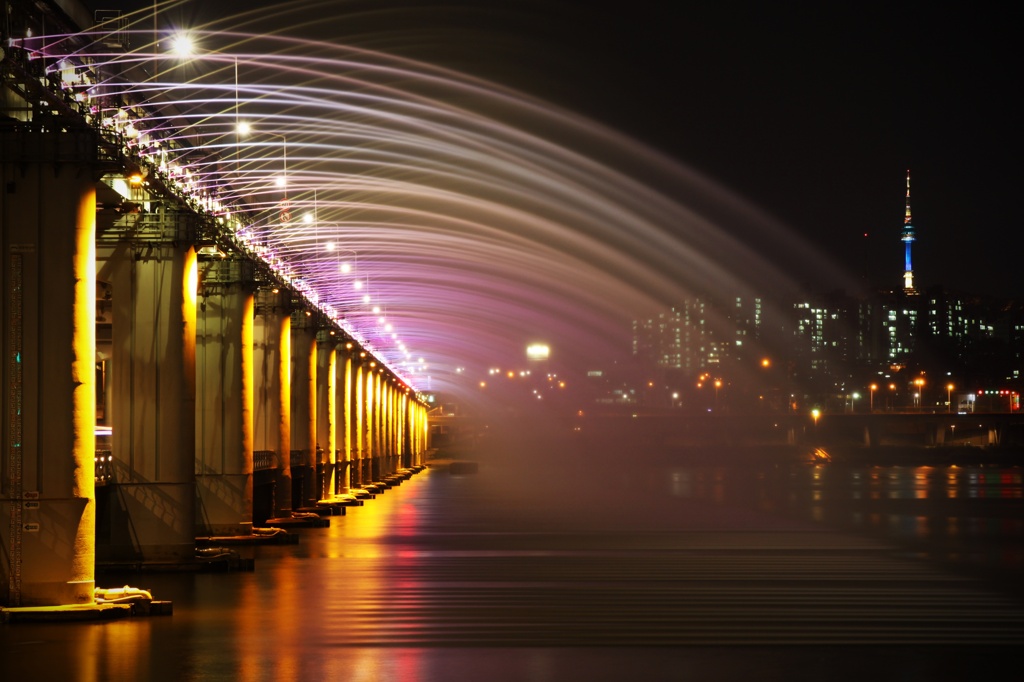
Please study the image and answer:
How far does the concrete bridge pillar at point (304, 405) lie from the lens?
55156mm

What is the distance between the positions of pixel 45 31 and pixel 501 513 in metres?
33.3

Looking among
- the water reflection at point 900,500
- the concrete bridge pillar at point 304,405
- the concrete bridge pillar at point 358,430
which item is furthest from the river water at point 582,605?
the concrete bridge pillar at point 358,430

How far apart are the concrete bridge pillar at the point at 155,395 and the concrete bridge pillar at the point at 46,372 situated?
774 centimetres

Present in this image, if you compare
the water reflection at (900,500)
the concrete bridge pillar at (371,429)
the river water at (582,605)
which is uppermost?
the concrete bridge pillar at (371,429)

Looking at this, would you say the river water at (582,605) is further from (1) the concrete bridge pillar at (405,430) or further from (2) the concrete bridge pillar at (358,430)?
(1) the concrete bridge pillar at (405,430)

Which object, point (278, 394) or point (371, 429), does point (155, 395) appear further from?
point (371, 429)

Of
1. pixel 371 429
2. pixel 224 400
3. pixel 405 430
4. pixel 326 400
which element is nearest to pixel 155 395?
pixel 224 400

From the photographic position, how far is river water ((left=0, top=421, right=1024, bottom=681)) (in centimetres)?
1744

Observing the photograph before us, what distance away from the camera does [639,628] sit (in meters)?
20.9

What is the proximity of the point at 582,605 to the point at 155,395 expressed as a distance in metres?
11.9

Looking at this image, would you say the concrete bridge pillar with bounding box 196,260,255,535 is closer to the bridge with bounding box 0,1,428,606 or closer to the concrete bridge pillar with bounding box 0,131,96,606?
the bridge with bounding box 0,1,428,606

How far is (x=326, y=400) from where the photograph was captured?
212 feet

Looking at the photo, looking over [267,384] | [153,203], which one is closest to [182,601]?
[153,203]

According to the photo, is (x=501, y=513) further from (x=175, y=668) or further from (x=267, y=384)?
(x=175, y=668)
